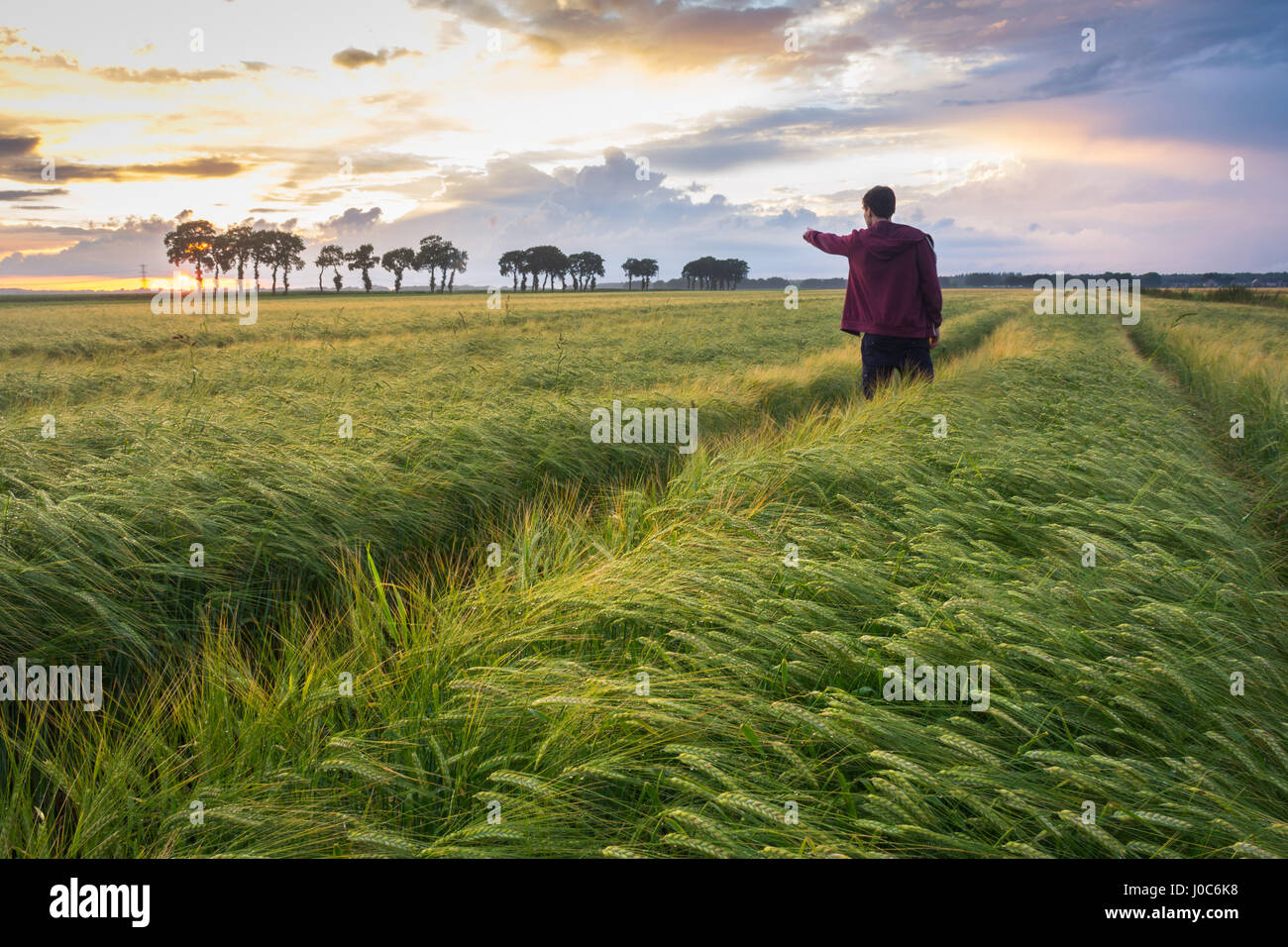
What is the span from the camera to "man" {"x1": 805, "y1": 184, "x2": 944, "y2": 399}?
6410 millimetres

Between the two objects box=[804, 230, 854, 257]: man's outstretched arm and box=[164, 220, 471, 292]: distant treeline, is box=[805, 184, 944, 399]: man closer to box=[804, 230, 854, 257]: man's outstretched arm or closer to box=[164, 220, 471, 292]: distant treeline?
box=[804, 230, 854, 257]: man's outstretched arm

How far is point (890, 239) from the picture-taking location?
6.43 m

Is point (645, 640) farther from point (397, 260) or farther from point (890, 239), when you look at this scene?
point (397, 260)

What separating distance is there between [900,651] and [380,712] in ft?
5.83

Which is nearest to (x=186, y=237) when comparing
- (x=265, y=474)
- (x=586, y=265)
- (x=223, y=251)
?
(x=223, y=251)

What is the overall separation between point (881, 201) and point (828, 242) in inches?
23.0

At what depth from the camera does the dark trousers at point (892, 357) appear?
6789mm

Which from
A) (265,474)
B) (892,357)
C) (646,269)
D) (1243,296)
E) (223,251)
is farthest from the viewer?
(646,269)

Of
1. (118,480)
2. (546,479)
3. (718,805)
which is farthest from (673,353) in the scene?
(718,805)

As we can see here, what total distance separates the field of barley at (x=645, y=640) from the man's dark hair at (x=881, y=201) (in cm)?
184

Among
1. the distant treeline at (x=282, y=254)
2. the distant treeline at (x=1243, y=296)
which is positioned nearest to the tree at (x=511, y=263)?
the distant treeline at (x=282, y=254)

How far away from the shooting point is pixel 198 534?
12.8ft

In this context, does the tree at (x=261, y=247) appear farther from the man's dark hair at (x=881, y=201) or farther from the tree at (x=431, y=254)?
the man's dark hair at (x=881, y=201)

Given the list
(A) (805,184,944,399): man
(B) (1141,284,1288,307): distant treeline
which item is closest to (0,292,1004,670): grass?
(A) (805,184,944,399): man
